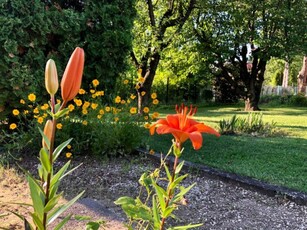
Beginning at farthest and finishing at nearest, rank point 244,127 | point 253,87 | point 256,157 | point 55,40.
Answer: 1. point 253,87
2. point 244,127
3. point 55,40
4. point 256,157

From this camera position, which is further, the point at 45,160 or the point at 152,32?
the point at 152,32

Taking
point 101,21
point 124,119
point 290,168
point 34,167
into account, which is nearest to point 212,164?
point 290,168

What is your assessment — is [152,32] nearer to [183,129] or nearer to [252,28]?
[252,28]

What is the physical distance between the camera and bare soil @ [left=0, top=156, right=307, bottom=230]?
254 centimetres

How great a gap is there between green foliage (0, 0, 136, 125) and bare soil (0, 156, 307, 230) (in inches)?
45.8

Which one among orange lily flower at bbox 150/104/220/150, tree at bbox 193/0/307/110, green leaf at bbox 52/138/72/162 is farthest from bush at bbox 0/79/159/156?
tree at bbox 193/0/307/110

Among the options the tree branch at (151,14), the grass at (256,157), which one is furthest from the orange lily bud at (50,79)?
the tree branch at (151,14)

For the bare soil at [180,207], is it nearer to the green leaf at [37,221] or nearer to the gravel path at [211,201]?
the gravel path at [211,201]

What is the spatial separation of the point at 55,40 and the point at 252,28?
33.0 ft

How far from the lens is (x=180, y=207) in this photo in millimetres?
2838

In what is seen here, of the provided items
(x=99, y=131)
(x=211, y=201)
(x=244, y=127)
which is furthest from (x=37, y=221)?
(x=244, y=127)

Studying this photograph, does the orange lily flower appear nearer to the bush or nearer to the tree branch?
the bush

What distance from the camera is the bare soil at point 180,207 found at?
254 centimetres

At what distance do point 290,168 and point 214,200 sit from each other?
1.56 m
